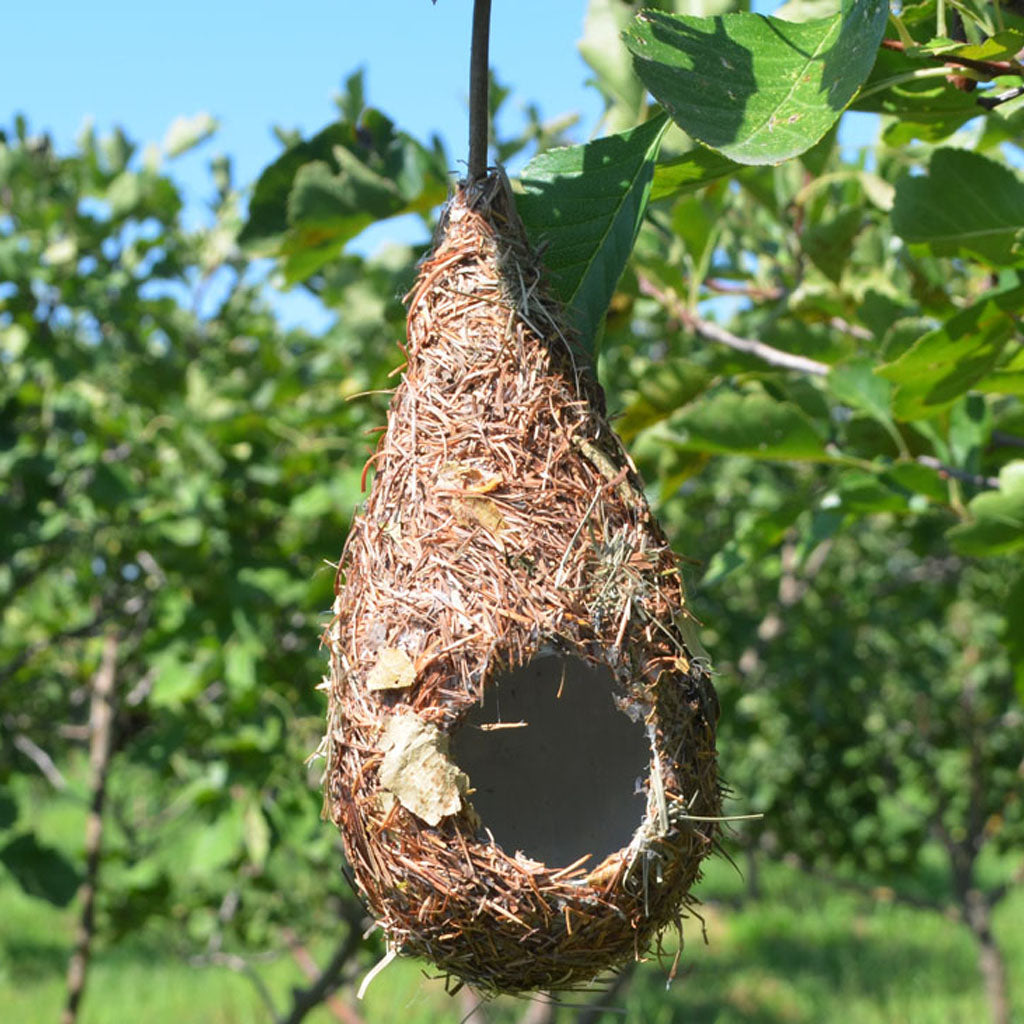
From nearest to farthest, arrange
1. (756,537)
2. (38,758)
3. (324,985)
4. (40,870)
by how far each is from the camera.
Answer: (756,537)
(40,870)
(324,985)
(38,758)

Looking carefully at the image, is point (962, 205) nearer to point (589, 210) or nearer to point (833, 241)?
point (589, 210)

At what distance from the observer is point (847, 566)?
572cm

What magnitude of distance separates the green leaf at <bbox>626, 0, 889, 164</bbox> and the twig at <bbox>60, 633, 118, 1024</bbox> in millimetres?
3813

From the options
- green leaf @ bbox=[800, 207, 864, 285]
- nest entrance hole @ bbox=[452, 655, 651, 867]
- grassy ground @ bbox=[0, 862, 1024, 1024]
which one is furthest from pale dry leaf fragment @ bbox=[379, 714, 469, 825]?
grassy ground @ bbox=[0, 862, 1024, 1024]

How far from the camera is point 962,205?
1.37 metres

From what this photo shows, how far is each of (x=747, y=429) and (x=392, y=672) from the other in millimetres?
761

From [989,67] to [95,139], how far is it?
Result: 3.23m

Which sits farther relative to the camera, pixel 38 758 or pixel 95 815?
pixel 95 815

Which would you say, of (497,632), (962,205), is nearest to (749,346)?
(962,205)

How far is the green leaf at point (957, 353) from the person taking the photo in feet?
4.73

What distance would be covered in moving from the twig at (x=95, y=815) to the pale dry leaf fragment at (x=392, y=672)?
3.30m

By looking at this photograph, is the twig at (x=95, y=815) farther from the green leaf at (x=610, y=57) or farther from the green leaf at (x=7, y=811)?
the green leaf at (x=610, y=57)

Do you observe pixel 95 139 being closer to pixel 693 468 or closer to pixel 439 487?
pixel 693 468

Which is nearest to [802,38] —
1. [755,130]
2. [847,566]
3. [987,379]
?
[755,130]
